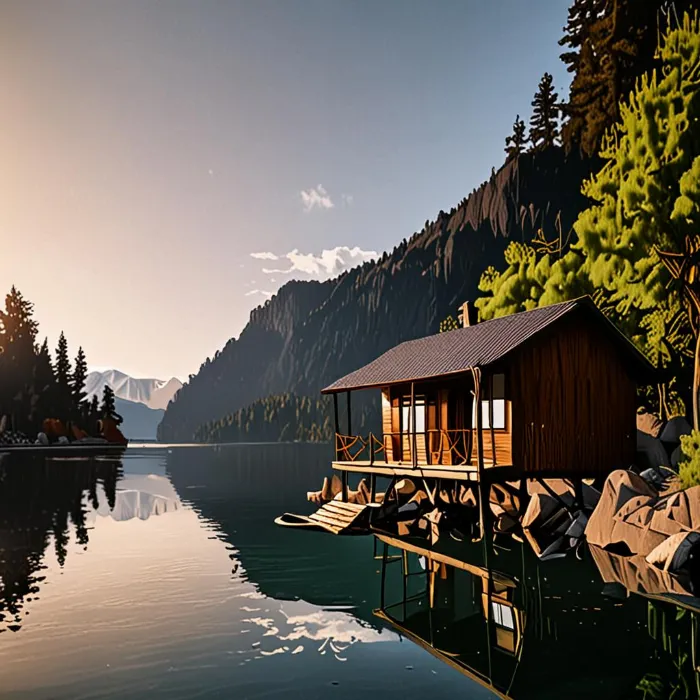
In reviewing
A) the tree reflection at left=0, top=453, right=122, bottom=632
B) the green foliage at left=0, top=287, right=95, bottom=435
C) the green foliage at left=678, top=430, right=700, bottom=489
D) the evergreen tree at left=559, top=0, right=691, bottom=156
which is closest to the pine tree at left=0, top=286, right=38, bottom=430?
the green foliage at left=0, top=287, right=95, bottom=435

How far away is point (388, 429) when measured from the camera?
34.2 metres

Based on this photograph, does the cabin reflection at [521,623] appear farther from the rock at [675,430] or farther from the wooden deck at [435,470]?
the rock at [675,430]

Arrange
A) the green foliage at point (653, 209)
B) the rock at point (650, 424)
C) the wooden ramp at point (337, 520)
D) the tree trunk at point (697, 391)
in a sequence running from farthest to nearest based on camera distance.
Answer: the rock at point (650, 424) < the green foliage at point (653, 209) < the wooden ramp at point (337, 520) < the tree trunk at point (697, 391)

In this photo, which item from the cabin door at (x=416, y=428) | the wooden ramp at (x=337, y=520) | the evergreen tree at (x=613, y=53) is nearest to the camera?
the wooden ramp at (x=337, y=520)

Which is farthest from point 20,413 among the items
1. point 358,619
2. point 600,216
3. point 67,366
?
point 358,619

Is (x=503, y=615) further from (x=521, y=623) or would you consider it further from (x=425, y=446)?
(x=425, y=446)

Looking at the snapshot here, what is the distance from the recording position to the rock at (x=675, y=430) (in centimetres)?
3250

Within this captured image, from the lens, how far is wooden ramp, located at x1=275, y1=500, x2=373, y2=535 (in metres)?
29.4

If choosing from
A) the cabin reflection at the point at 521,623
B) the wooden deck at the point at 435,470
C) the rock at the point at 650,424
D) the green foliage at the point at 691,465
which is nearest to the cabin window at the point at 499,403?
the wooden deck at the point at 435,470

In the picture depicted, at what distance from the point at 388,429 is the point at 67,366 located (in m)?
129

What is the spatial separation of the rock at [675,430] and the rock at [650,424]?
4.10ft

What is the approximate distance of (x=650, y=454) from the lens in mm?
30422

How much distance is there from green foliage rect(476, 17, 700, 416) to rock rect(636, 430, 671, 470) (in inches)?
154

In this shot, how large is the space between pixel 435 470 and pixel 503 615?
11731 mm
